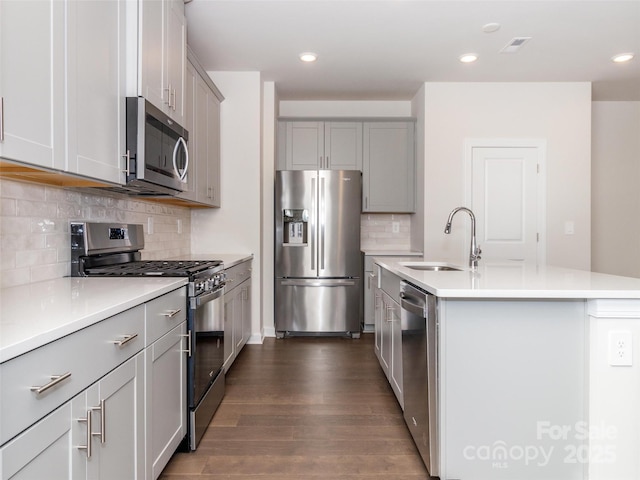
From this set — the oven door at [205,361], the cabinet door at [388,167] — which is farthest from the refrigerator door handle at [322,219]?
the oven door at [205,361]

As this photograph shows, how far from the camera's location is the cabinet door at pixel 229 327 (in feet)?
8.97

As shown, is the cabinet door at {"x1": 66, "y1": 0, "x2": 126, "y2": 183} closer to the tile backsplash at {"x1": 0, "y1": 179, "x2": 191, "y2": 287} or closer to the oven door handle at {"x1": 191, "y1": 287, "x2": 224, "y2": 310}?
the tile backsplash at {"x1": 0, "y1": 179, "x2": 191, "y2": 287}

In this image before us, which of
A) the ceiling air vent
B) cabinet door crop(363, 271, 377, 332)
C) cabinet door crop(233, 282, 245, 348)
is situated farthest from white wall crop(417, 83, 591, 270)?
cabinet door crop(233, 282, 245, 348)

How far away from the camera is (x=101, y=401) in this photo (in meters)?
1.18

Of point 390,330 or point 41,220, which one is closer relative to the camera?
point 41,220

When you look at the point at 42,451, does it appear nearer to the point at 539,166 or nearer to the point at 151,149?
the point at 151,149

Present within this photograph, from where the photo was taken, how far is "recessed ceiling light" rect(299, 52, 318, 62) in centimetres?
352

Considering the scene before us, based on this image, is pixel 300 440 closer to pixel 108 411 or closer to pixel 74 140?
pixel 108 411

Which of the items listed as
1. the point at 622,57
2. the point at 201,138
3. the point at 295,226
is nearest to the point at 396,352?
the point at 295,226

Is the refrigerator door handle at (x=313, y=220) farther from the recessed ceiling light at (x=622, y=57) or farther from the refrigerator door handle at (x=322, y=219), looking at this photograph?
the recessed ceiling light at (x=622, y=57)

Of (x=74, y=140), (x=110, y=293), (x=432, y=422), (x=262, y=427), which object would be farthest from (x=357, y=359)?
(x=74, y=140)

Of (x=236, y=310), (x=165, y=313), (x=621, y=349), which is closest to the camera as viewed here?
(x=621, y=349)

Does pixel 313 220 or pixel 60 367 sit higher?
pixel 313 220

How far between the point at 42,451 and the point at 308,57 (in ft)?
11.2
